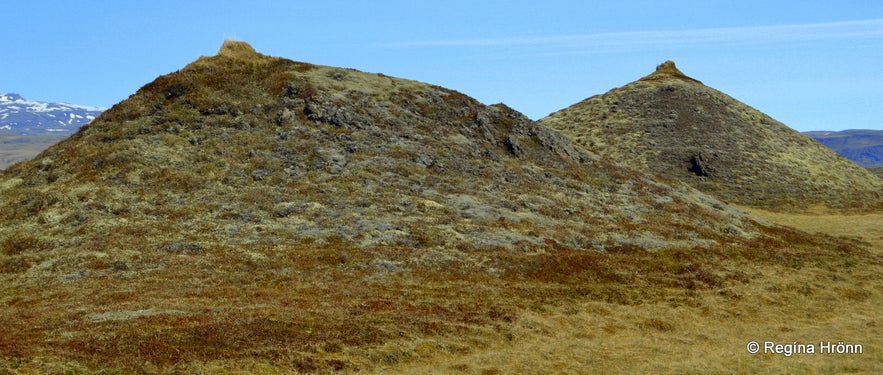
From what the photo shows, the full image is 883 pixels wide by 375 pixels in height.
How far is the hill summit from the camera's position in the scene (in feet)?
75.0

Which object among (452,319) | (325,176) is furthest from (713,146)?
(452,319)

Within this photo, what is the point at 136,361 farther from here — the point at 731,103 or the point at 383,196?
the point at 731,103

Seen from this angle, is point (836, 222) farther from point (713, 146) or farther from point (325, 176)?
point (325, 176)

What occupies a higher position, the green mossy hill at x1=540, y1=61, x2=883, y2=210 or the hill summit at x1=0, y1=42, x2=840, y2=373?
the green mossy hill at x1=540, y1=61, x2=883, y2=210

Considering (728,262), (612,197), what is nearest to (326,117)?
(612,197)

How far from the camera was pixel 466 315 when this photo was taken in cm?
2622

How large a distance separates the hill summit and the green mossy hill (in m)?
25.1

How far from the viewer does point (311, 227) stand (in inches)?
1544

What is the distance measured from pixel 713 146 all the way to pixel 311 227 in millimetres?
76143

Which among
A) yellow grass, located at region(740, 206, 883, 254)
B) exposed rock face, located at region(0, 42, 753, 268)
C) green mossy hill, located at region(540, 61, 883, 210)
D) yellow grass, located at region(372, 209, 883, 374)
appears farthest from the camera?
green mossy hill, located at region(540, 61, 883, 210)

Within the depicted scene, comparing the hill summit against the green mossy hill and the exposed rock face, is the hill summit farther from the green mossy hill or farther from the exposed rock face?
the green mossy hill

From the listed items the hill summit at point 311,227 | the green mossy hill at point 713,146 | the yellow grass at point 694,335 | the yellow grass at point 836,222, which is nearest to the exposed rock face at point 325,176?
the hill summit at point 311,227

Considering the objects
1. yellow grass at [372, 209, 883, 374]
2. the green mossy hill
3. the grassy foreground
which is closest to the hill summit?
the grassy foreground

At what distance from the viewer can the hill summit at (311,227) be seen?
22.9 metres
